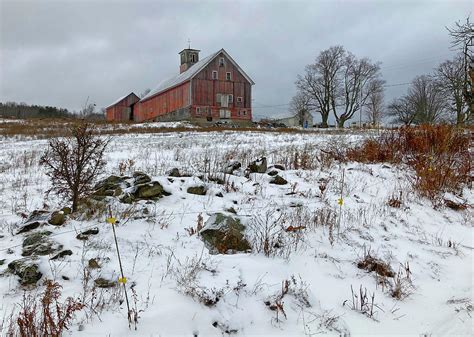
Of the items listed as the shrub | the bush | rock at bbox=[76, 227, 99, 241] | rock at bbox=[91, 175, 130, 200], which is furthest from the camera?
the bush

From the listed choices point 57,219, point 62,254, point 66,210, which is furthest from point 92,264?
point 66,210

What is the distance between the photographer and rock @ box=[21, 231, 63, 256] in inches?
132

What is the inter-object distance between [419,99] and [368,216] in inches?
2504

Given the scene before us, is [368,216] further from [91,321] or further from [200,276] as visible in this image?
[91,321]

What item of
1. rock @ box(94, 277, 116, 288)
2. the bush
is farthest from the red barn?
rock @ box(94, 277, 116, 288)

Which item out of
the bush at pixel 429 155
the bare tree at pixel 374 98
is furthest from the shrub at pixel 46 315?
the bare tree at pixel 374 98

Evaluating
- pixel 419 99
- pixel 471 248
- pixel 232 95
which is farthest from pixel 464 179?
pixel 419 99

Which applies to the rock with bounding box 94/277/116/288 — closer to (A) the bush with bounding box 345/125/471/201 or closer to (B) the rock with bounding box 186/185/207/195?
(B) the rock with bounding box 186/185/207/195

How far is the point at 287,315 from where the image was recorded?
2912 mm

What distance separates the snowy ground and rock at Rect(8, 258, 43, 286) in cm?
5

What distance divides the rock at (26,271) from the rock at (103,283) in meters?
0.49

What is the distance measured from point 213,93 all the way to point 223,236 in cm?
3682

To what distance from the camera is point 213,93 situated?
1553 inches

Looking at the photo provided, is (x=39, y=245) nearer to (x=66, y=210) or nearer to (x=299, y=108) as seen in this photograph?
(x=66, y=210)
